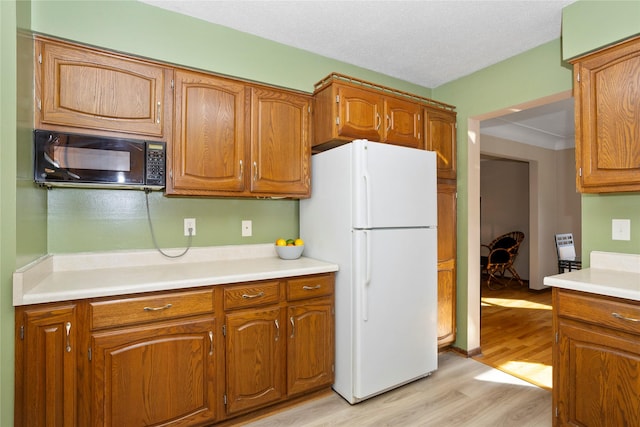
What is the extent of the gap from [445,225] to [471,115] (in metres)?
0.99

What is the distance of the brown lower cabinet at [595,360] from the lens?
60.7 inches

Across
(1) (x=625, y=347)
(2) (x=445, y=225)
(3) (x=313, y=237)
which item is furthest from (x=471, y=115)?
(1) (x=625, y=347)

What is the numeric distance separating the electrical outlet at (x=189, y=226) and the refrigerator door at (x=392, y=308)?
1108 millimetres

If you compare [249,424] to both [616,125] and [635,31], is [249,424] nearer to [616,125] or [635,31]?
[616,125]

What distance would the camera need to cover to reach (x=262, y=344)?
6.62ft

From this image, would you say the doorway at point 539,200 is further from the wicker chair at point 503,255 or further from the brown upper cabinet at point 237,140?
the brown upper cabinet at point 237,140

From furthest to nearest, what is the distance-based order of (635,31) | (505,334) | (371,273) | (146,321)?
(505,334), (371,273), (635,31), (146,321)

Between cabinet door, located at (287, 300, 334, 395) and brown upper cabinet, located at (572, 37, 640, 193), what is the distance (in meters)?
1.75

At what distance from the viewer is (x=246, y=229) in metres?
2.56

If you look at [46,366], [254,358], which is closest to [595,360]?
[254,358]

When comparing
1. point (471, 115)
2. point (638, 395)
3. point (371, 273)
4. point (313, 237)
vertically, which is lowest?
point (638, 395)

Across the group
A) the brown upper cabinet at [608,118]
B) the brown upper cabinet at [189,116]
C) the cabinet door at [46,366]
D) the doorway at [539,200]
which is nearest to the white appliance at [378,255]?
the brown upper cabinet at [189,116]

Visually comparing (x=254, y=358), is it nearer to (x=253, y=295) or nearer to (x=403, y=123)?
(x=253, y=295)

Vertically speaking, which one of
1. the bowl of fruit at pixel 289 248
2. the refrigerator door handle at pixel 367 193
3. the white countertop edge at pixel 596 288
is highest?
the refrigerator door handle at pixel 367 193
